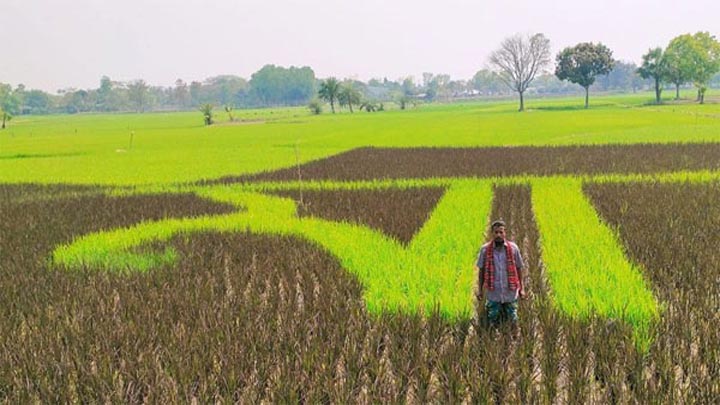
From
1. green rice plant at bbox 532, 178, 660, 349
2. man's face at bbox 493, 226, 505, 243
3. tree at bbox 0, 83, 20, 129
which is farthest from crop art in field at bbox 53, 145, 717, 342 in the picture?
tree at bbox 0, 83, 20, 129

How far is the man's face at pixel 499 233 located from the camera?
179 inches

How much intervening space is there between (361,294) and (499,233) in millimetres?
2073

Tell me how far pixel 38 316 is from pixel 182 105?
163734 millimetres

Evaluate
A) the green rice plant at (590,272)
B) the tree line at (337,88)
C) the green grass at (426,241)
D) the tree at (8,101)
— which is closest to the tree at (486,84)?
the tree line at (337,88)

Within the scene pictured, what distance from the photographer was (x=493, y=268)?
15.5 feet

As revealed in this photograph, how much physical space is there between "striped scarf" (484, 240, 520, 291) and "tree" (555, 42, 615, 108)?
2744 inches

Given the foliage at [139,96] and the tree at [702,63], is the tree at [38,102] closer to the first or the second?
the foliage at [139,96]

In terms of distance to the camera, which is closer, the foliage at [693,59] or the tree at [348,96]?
the foliage at [693,59]

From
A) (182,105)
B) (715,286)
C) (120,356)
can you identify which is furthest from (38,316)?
(182,105)

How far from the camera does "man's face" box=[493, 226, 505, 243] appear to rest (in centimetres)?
456

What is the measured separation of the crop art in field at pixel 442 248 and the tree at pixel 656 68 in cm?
5922

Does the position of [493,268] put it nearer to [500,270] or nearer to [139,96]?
[500,270]

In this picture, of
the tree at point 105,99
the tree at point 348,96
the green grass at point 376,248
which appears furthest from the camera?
the tree at point 105,99

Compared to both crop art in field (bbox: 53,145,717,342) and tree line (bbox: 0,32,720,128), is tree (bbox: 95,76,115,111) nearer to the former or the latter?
tree line (bbox: 0,32,720,128)
